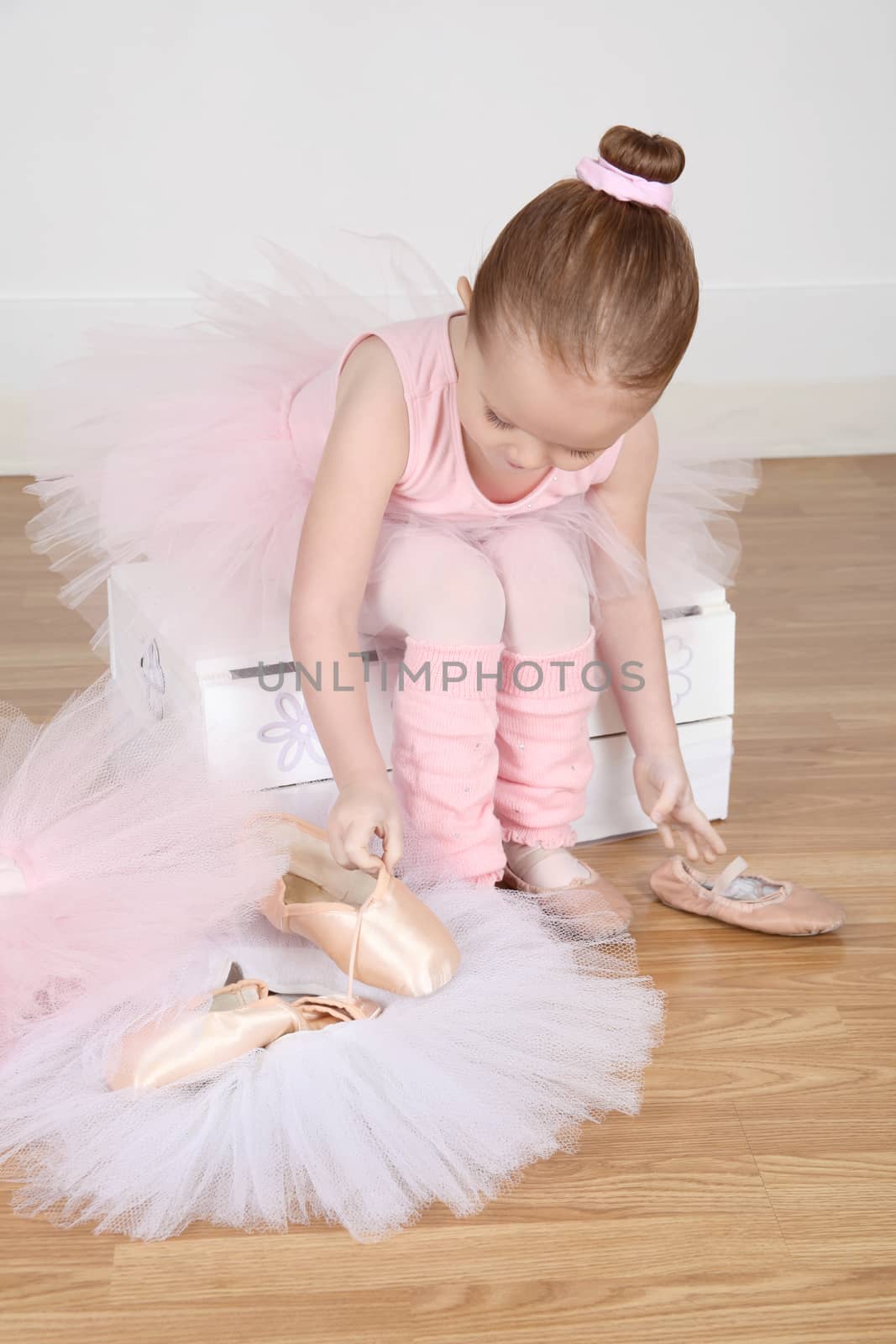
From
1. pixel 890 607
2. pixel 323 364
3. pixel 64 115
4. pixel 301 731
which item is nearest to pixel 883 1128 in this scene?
pixel 301 731

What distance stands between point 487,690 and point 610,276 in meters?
0.33

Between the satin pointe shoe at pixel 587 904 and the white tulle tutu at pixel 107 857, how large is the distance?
0.75ft

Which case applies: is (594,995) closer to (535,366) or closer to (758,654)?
(535,366)

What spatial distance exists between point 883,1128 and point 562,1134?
202 millimetres

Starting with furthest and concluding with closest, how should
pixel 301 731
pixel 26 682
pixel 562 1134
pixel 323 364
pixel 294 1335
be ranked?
pixel 26 682 → pixel 323 364 → pixel 301 731 → pixel 562 1134 → pixel 294 1335

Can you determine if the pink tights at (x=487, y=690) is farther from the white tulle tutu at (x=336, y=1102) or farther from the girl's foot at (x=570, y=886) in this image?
the white tulle tutu at (x=336, y=1102)

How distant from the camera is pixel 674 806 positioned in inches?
46.1

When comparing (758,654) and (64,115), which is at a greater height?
(64,115)

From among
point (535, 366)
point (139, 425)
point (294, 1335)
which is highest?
point (535, 366)

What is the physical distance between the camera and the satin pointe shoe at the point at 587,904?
43.7 inches

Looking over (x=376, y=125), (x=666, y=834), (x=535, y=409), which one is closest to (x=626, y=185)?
(x=535, y=409)

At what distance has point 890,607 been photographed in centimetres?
179

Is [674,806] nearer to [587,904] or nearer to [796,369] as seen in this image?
[587,904]

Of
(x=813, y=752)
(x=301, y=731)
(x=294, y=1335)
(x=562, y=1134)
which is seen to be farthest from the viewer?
(x=813, y=752)
